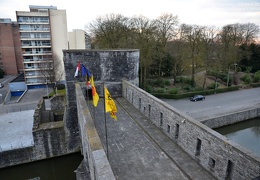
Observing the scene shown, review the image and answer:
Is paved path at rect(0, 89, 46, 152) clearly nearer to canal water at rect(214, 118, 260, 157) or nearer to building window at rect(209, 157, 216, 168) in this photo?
building window at rect(209, 157, 216, 168)

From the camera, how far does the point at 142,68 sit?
24.9m

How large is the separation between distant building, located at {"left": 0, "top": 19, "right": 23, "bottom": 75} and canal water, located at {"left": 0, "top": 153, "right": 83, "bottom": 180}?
33107 millimetres

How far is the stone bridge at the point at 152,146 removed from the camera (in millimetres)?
4805

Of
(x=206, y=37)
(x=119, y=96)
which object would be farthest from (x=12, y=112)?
(x=206, y=37)

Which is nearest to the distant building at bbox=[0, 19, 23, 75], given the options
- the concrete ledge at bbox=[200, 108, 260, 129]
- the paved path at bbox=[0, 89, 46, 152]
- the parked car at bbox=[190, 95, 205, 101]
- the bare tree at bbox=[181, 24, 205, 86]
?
the paved path at bbox=[0, 89, 46, 152]

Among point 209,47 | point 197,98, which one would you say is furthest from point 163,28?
point 197,98

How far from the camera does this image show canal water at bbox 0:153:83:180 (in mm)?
10953

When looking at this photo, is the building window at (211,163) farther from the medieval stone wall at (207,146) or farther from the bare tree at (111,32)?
the bare tree at (111,32)

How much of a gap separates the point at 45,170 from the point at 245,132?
15.5 m

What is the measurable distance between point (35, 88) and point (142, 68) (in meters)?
18.8

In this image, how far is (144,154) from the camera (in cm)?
651

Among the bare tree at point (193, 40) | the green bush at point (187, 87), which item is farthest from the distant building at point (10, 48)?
the green bush at point (187, 87)

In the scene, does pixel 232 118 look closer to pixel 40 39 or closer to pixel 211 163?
pixel 211 163

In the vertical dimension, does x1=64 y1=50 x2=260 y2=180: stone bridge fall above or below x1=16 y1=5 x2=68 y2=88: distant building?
below
